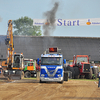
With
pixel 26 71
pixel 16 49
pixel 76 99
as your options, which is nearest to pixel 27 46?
pixel 16 49

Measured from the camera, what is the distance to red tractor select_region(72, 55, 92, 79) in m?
31.4

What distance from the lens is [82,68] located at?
1236 inches

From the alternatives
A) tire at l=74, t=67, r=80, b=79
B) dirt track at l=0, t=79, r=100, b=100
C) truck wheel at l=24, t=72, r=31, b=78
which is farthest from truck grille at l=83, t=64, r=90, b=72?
dirt track at l=0, t=79, r=100, b=100

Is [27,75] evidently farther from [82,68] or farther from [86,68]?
[86,68]

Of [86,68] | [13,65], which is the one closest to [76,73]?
[86,68]

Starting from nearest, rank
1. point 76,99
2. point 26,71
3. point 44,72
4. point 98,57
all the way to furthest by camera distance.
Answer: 1. point 76,99
2. point 44,72
3. point 26,71
4. point 98,57

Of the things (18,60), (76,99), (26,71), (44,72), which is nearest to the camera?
(76,99)

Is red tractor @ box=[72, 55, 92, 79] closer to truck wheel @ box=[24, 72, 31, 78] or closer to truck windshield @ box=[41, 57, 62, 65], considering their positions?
truck wheel @ box=[24, 72, 31, 78]

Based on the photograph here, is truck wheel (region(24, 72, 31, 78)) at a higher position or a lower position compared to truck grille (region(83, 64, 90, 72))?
lower

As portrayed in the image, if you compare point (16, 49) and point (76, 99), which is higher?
point (16, 49)

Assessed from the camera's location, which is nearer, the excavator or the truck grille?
the excavator

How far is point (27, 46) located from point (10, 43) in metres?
20.1

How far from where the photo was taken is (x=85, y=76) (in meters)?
32.7

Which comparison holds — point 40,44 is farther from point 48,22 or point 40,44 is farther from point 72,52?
point 48,22
